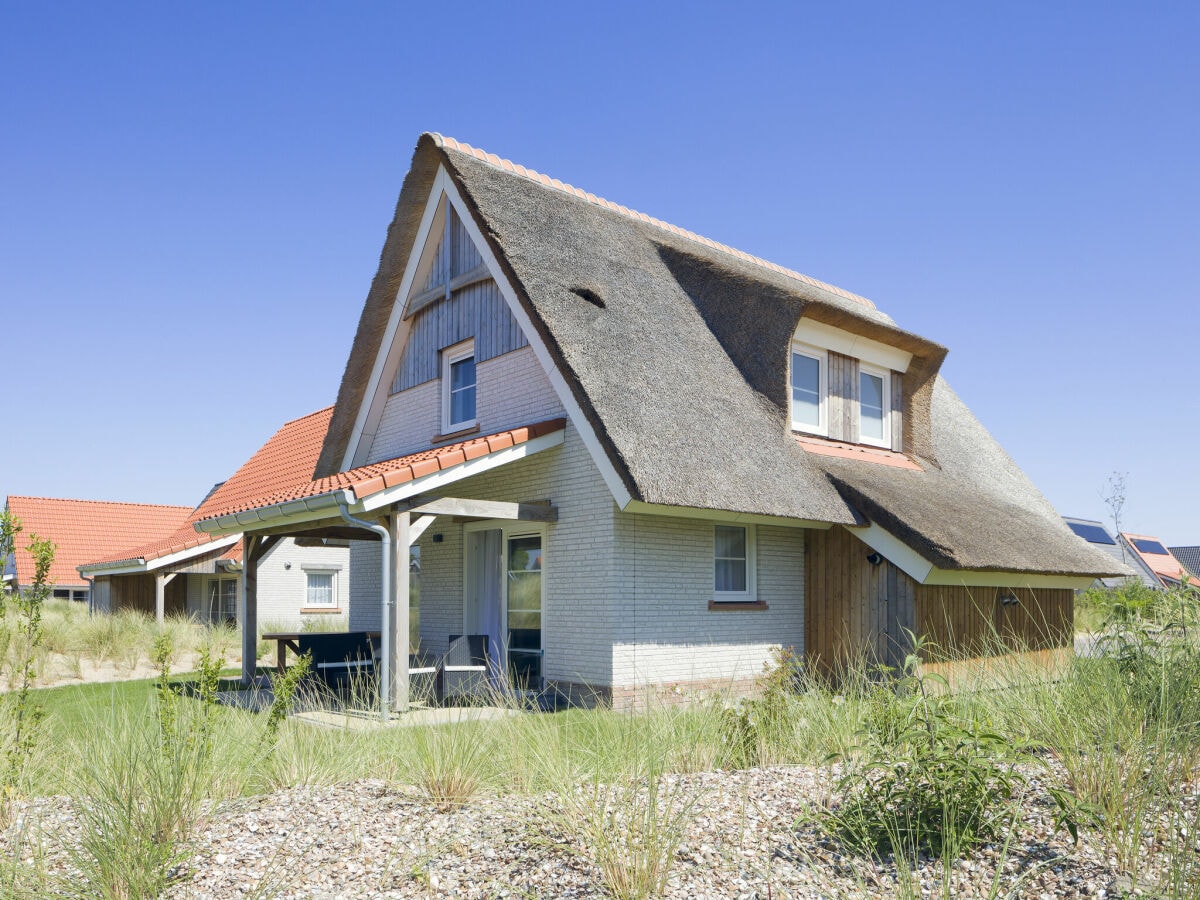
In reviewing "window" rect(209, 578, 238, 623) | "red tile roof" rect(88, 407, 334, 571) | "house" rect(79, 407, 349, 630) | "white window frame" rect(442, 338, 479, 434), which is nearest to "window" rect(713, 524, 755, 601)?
"white window frame" rect(442, 338, 479, 434)

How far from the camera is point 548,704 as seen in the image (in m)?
11.3

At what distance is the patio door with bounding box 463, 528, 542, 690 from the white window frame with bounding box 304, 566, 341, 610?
46.2ft

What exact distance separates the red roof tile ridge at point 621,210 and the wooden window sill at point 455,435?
13.3ft

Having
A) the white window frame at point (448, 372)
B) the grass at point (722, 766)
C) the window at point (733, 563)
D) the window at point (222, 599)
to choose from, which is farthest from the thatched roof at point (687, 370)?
the window at point (222, 599)

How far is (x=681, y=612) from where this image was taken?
11.6 metres

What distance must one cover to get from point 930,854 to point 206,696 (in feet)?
12.8

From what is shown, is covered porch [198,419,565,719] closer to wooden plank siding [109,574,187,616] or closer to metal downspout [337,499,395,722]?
metal downspout [337,499,395,722]

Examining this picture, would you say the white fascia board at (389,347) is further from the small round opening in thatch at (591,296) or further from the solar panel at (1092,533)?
the solar panel at (1092,533)

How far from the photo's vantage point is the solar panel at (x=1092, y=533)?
2789 centimetres

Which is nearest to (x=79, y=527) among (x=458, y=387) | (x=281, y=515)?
(x=458, y=387)

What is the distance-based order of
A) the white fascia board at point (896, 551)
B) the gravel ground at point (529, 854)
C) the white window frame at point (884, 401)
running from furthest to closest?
1. the white window frame at point (884, 401)
2. the white fascia board at point (896, 551)
3. the gravel ground at point (529, 854)

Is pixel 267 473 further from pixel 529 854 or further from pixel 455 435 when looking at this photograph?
pixel 529 854

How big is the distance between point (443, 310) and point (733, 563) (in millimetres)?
5854

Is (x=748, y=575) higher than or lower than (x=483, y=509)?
lower
